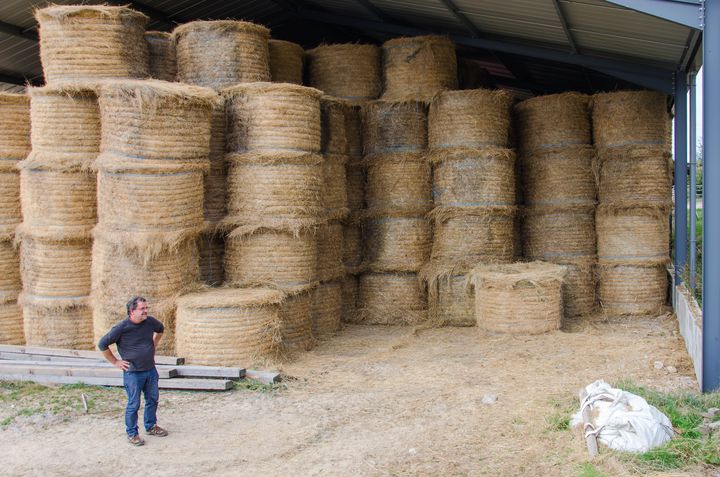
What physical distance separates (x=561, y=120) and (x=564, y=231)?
1.47 metres

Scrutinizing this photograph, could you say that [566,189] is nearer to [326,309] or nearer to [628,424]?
[326,309]

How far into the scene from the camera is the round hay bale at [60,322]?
812 centimetres

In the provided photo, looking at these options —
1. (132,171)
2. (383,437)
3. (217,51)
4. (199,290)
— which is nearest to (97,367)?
(199,290)

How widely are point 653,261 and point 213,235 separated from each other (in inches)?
219

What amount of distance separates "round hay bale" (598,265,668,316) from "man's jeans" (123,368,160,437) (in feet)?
20.8

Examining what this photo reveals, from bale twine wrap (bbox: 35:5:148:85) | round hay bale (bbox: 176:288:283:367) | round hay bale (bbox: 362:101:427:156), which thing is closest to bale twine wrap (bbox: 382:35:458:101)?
round hay bale (bbox: 362:101:427:156)

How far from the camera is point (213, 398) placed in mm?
6734

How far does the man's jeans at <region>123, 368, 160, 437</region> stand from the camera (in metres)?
5.61

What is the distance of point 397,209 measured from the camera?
10.1m

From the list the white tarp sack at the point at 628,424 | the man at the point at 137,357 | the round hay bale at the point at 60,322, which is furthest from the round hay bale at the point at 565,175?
the man at the point at 137,357

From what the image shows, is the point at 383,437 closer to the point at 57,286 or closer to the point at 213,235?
the point at 213,235

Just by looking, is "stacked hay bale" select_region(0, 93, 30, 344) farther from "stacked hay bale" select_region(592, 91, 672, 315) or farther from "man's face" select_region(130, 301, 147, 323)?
"stacked hay bale" select_region(592, 91, 672, 315)

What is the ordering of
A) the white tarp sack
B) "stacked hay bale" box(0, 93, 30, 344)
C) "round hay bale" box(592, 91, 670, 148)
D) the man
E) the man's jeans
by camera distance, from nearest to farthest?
the white tarp sack → the man's jeans → the man → "stacked hay bale" box(0, 93, 30, 344) → "round hay bale" box(592, 91, 670, 148)

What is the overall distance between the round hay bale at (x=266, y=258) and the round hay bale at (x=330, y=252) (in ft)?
2.41
